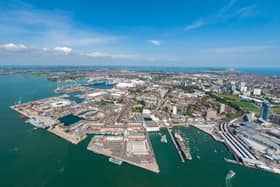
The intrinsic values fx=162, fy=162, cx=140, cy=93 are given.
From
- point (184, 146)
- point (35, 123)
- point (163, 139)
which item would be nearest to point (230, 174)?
point (184, 146)

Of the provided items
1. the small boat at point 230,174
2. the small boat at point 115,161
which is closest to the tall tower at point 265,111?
the small boat at point 230,174

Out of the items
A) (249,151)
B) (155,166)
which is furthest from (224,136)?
(155,166)

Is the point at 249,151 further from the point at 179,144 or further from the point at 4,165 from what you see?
the point at 4,165

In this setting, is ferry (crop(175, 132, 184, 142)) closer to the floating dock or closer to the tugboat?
the floating dock

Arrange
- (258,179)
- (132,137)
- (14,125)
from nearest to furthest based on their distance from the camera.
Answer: (258,179)
(132,137)
(14,125)

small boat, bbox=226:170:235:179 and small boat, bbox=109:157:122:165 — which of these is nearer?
small boat, bbox=226:170:235:179

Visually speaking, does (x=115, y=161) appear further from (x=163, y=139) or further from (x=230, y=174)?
(x=230, y=174)

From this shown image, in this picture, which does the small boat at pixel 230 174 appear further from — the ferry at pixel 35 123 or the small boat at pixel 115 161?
the ferry at pixel 35 123

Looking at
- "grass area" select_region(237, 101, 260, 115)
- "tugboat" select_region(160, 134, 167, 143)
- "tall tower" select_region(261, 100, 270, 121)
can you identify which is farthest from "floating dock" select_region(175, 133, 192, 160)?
"grass area" select_region(237, 101, 260, 115)
